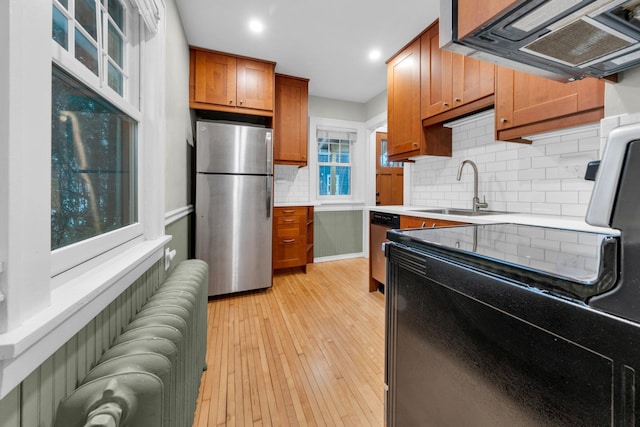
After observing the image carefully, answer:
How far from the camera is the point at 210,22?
231 centimetres

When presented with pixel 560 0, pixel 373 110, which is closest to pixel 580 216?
pixel 560 0

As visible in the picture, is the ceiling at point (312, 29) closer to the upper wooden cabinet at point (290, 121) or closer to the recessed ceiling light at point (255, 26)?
the recessed ceiling light at point (255, 26)

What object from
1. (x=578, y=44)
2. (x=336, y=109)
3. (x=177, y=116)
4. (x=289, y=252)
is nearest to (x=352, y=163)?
(x=336, y=109)

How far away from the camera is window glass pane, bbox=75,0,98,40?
86cm

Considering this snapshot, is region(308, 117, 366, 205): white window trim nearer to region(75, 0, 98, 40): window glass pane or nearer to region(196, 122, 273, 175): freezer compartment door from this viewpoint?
region(196, 122, 273, 175): freezer compartment door

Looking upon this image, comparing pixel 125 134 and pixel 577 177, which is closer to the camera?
pixel 125 134

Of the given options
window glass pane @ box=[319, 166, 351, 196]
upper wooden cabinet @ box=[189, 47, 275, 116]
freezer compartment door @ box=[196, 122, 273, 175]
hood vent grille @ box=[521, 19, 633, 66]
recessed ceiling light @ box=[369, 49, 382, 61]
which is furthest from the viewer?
window glass pane @ box=[319, 166, 351, 196]

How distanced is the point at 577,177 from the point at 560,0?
1.47 metres

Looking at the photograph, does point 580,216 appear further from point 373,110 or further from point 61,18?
point 373,110

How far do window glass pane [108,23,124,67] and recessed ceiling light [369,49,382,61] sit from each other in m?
2.34

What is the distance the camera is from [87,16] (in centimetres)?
91

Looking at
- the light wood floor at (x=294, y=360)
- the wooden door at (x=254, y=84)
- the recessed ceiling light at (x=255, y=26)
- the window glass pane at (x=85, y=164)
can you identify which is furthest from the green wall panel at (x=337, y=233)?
the window glass pane at (x=85, y=164)

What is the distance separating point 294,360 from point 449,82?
2.42m

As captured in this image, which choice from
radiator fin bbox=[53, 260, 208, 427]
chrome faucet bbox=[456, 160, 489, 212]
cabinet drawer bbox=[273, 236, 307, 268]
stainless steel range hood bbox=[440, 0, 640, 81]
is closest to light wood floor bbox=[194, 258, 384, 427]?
radiator fin bbox=[53, 260, 208, 427]
